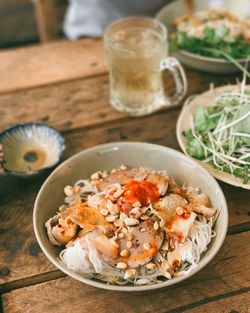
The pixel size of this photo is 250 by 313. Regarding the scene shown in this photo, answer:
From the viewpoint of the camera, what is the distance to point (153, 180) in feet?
3.58

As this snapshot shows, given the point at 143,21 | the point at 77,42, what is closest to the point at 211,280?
the point at 143,21

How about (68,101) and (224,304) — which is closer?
(224,304)

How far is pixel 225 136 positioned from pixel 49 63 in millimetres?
850

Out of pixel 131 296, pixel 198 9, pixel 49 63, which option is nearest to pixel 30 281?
pixel 131 296

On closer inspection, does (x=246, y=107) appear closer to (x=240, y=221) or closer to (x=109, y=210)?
(x=240, y=221)

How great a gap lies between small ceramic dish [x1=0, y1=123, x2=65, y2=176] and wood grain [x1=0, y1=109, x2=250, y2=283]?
0.05 meters

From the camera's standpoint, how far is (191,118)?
4.41ft

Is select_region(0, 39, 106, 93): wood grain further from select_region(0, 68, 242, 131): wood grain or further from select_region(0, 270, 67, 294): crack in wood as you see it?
select_region(0, 270, 67, 294): crack in wood

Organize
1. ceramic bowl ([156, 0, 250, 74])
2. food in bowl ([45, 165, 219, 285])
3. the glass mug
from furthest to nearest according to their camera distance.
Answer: ceramic bowl ([156, 0, 250, 74]) → the glass mug → food in bowl ([45, 165, 219, 285])

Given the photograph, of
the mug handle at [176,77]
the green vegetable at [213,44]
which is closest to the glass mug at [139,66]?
the mug handle at [176,77]

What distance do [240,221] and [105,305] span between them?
0.42 meters

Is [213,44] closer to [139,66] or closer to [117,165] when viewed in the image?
[139,66]

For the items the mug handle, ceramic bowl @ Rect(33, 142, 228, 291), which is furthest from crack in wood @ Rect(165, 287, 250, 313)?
the mug handle

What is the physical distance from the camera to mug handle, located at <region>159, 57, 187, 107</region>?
1.43 meters
